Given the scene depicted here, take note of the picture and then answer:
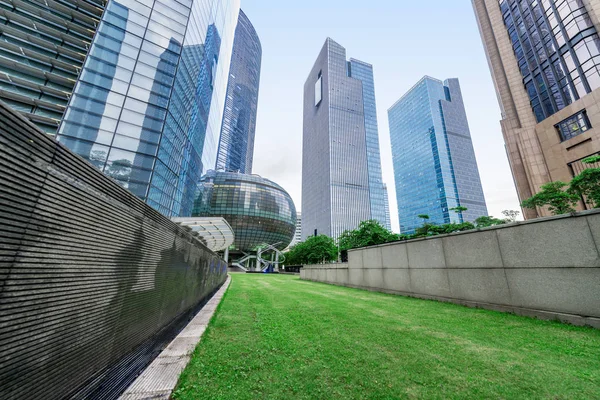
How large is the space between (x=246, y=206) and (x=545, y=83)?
241ft

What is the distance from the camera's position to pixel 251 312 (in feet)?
24.7

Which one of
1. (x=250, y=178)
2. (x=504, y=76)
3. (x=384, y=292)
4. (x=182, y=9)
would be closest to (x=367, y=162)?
(x=250, y=178)

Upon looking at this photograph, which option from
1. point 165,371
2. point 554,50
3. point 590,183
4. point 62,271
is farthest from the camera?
point 554,50

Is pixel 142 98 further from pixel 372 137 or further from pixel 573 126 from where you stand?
pixel 372 137

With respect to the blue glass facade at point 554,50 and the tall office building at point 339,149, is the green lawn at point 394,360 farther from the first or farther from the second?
the tall office building at point 339,149

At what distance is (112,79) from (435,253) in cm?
3694

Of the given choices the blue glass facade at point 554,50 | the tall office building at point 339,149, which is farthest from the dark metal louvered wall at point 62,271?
the tall office building at point 339,149

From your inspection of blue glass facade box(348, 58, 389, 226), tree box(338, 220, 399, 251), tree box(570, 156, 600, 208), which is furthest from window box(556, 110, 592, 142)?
blue glass facade box(348, 58, 389, 226)

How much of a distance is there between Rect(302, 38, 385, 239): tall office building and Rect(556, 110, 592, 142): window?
9153 centimetres

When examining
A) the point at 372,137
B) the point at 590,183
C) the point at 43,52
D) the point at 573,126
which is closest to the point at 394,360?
the point at 590,183

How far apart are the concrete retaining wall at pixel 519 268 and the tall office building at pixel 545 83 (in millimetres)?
34713

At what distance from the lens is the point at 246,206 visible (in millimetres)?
79062

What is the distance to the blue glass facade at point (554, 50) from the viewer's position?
29688 mm

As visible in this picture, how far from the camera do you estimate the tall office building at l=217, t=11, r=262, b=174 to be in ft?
404
